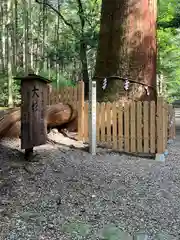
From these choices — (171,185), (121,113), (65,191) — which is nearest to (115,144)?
(121,113)

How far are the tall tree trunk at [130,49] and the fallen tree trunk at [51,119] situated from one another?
89 centimetres

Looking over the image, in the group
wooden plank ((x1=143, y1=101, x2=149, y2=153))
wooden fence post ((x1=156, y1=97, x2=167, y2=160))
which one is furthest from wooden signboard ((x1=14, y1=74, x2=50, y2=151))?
wooden fence post ((x1=156, y1=97, x2=167, y2=160))

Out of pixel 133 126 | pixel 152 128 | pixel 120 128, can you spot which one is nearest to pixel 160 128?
pixel 152 128

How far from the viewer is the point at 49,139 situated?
641cm

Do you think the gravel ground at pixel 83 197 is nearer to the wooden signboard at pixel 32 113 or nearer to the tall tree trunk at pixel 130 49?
the wooden signboard at pixel 32 113

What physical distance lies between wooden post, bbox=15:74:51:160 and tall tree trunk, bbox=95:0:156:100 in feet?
9.18

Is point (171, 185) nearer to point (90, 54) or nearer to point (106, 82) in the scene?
point (106, 82)

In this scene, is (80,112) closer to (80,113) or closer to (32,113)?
(80,113)

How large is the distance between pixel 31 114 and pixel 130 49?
355 centimetres

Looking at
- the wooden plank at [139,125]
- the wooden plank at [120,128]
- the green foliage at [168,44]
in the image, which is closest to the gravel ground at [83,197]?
the wooden plank at [139,125]

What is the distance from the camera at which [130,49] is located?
24.3 feet

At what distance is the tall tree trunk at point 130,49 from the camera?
7398 millimetres

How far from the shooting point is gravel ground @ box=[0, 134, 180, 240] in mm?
3125

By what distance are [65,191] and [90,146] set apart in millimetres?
2119
